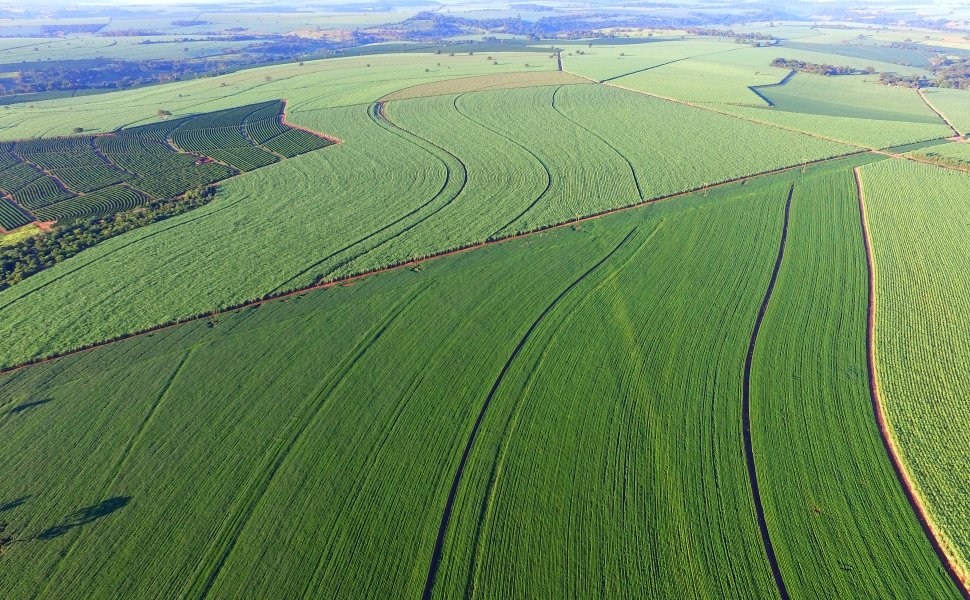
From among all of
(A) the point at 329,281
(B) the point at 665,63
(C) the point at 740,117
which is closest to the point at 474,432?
(A) the point at 329,281

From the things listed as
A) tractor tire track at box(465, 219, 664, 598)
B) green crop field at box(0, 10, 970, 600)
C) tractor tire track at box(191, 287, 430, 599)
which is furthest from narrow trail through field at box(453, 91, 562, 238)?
tractor tire track at box(191, 287, 430, 599)

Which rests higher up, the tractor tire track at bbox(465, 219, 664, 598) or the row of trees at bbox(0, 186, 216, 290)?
the row of trees at bbox(0, 186, 216, 290)

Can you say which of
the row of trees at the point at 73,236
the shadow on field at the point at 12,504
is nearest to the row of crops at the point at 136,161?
the row of trees at the point at 73,236

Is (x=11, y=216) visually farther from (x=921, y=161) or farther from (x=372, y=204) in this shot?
(x=921, y=161)

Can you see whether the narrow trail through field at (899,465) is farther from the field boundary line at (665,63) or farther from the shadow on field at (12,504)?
the field boundary line at (665,63)

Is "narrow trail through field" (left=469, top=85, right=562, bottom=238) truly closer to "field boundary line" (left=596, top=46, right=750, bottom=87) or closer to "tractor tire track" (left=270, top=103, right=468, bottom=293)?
"tractor tire track" (left=270, top=103, right=468, bottom=293)
